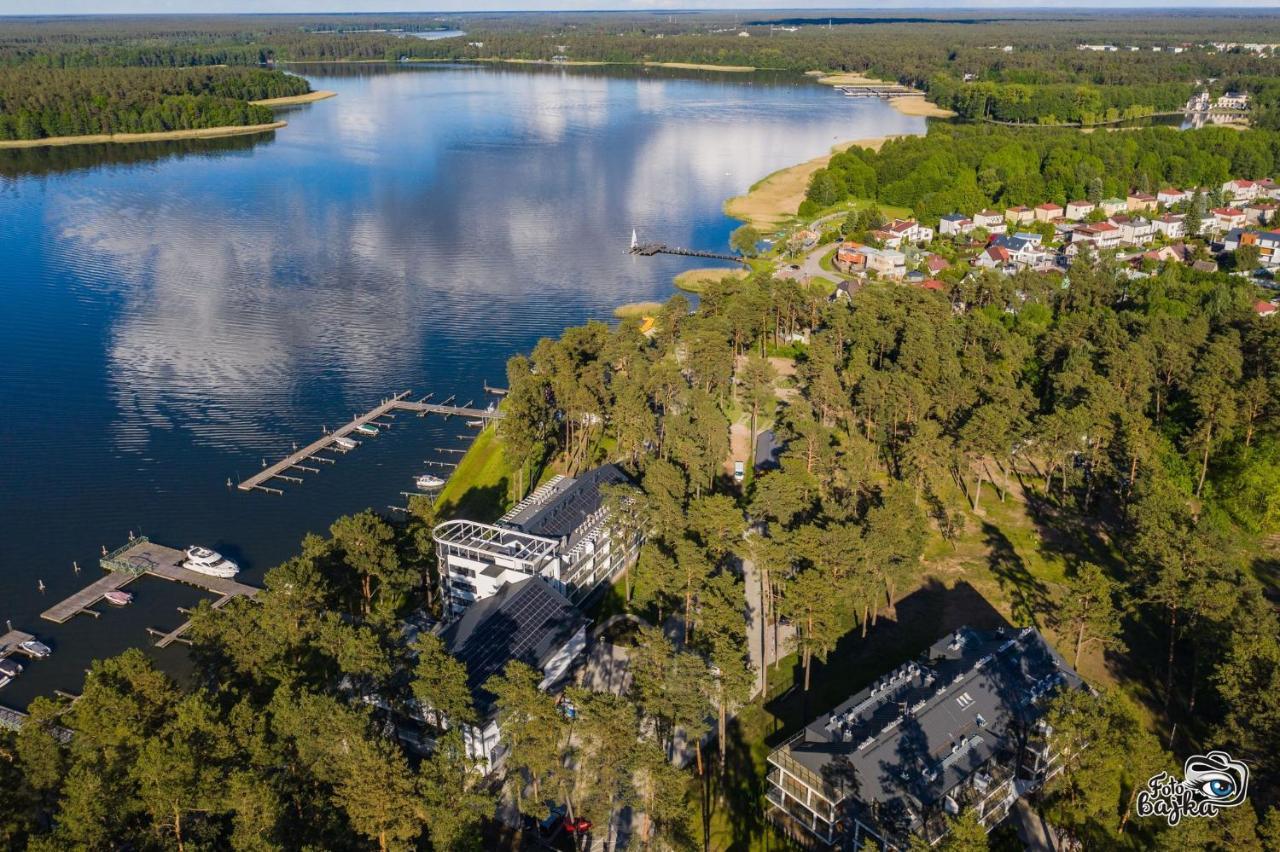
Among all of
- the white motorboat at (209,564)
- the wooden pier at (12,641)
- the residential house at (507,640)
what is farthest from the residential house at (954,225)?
the wooden pier at (12,641)

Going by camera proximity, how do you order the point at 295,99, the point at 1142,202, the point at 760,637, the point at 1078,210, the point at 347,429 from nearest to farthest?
1. the point at 760,637
2. the point at 347,429
3. the point at 1078,210
4. the point at 1142,202
5. the point at 295,99

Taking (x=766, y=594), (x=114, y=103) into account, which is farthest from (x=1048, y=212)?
(x=114, y=103)

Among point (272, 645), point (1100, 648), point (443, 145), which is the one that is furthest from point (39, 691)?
point (443, 145)

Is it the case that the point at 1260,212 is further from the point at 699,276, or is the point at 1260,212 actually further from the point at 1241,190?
the point at 699,276

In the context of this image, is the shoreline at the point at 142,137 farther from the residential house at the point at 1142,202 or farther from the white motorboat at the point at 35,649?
the residential house at the point at 1142,202

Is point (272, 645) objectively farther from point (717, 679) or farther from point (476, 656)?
point (717, 679)

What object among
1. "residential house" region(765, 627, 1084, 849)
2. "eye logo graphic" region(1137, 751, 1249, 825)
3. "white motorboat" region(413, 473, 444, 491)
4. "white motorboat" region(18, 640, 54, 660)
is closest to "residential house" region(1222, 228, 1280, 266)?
A: "residential house" region(765, 627, 1084, 849)

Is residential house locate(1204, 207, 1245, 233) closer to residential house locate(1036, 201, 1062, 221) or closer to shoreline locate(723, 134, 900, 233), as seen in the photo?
residential house locate(1036, 201, 1062, 221)
